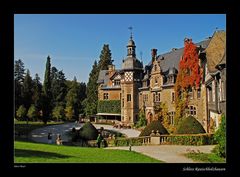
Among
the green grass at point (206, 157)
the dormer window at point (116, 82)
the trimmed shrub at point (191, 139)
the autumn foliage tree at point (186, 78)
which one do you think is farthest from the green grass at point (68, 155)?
the dormer window at point (116, 82)

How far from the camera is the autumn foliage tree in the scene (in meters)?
6.25

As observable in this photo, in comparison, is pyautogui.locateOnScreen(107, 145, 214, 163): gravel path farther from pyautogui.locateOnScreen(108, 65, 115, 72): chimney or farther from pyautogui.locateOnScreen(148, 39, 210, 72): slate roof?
pyautogui.locateOnScreen(148, 39, 210, 72): slate roof

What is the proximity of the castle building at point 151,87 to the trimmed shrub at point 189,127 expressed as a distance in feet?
0.42

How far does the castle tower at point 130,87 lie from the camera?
19.6ft

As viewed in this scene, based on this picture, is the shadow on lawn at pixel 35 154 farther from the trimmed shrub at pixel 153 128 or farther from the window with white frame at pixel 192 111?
the window with white frame at pixel 192 111

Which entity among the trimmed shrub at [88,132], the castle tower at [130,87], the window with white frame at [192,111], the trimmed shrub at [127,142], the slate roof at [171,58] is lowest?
the trimmed shrub at [127,142]

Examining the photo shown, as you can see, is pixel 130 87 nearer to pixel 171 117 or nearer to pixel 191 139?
pixel 171 117

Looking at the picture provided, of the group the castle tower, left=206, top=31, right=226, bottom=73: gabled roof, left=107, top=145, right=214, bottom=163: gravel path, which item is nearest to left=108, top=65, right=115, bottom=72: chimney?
the castle tower

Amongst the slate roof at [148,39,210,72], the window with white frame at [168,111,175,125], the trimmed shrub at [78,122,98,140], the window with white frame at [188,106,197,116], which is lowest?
the trimmed shrub at [78,122,98,140]

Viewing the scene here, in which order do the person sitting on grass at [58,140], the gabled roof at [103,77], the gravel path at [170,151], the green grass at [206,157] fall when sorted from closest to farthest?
1. the green grass at [206,157]
2. the gravel path at [170,151]
3. the person sitting on grass at [58,140]
4. the gabled roof at [103,77]

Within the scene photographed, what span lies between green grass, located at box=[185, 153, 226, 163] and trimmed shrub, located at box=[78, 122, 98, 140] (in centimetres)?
175

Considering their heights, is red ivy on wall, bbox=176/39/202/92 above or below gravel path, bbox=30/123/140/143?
above
